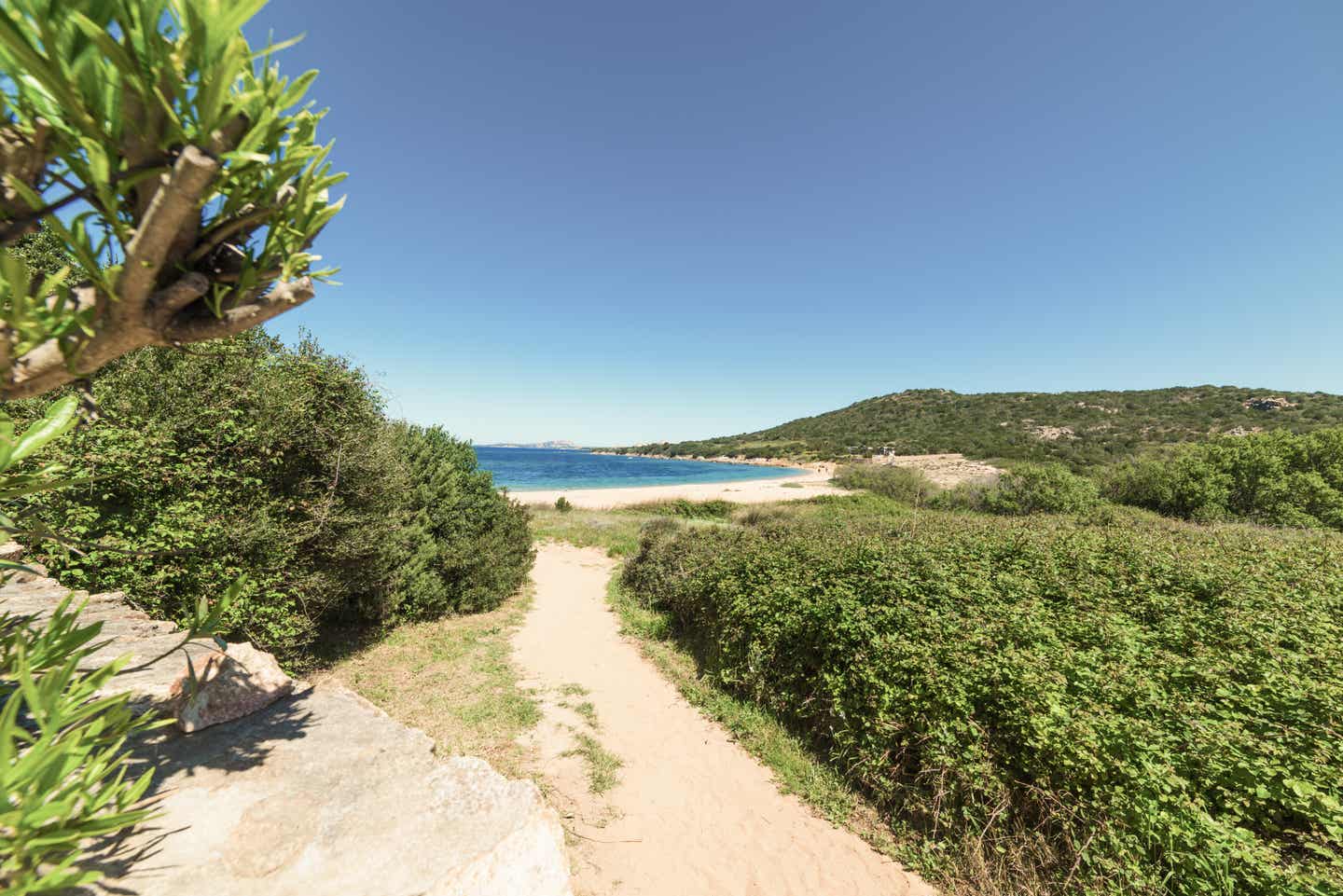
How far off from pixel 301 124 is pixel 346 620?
971 centimetres

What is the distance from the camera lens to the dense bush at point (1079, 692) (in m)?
3.10

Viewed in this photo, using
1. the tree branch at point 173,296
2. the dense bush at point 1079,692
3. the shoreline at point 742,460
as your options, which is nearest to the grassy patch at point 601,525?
the dense bush at point 1079,692

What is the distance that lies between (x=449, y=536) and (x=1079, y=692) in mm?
10807

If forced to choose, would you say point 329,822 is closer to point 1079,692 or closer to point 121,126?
point 121,126

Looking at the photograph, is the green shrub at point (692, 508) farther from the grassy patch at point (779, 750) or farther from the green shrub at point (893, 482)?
the grassy patch at point (779, 750)

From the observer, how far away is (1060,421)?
51.7m

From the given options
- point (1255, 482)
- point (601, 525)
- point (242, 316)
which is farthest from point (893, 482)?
point (242, 316)

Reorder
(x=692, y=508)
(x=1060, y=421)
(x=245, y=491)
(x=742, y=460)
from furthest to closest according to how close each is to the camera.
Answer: (x=742, y=460) < (x=1060, y=421) < (x=692, y=508) < (x=245, y=491)

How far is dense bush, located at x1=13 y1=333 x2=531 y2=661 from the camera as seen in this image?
4754mm

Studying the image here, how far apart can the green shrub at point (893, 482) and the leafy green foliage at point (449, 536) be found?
868 inches

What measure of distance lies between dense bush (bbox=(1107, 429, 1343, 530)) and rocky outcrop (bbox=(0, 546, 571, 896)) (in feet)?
76.3

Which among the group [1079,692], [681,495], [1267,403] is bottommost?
[681,495]

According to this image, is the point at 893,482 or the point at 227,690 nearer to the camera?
the point at 227,690

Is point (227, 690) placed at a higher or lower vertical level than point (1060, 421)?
lower
